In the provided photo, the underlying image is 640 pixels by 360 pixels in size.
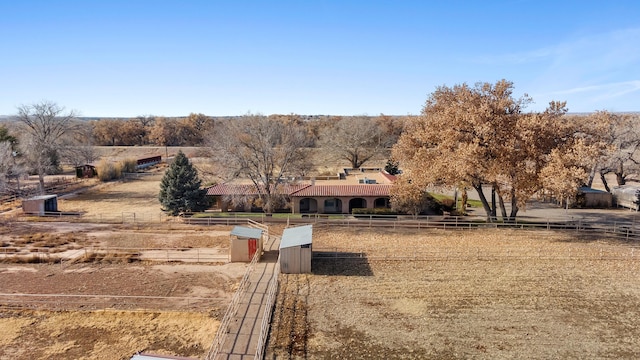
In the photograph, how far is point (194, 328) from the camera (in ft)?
57.2

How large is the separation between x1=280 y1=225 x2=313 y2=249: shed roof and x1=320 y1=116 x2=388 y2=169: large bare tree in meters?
Answer: 46.2

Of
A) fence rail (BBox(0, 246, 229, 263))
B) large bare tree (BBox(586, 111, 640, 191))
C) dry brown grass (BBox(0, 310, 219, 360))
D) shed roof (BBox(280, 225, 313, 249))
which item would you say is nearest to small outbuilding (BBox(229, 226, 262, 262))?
fence rail (BBox(0, 246, 229, 263))

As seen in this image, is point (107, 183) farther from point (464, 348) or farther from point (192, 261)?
point (464, 348)

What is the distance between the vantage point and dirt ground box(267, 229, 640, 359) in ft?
51.3

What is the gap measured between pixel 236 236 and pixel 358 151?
49589 millimetres

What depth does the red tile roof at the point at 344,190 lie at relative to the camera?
4125 cm

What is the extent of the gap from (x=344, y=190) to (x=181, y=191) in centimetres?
1546

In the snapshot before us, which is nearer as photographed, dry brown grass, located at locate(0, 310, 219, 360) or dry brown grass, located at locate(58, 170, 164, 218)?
dry brown grass, located at locate(0, 310, 219, 360)

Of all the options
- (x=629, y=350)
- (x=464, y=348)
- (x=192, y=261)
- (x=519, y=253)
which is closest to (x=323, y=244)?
(x=192, y=261)

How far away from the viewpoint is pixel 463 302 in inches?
766

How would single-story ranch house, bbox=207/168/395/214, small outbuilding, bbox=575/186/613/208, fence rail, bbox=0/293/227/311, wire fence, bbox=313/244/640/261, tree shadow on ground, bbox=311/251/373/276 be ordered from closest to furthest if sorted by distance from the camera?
fence rail, bbox=0/293/227/311 → tree shadow on ground, bbox=311/251/373/276 → wire fence, bbox=313/244/640/261 → single-story ranch house, bbox=207/168/395/214 → small outbuilding, bbox=575/186/613/208

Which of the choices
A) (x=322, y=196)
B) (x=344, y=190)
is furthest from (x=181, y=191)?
(x=344, y=190)

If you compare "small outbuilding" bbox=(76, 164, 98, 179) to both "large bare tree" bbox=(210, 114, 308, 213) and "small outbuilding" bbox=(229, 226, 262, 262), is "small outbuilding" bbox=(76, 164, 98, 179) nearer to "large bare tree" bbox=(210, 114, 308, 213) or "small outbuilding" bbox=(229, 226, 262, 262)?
"large bare tree" bbox=(210, 114, 308, 213)

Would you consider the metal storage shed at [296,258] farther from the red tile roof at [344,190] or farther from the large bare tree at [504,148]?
the red tile roof at [344,190]
